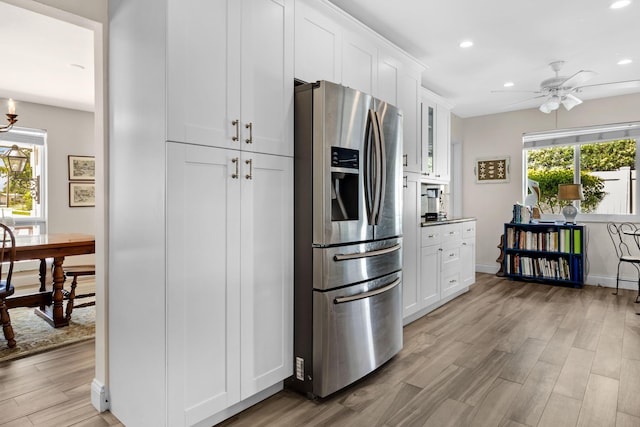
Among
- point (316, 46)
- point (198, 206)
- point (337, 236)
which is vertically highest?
point (316, 46)

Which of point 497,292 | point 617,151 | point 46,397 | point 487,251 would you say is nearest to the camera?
point 46,397

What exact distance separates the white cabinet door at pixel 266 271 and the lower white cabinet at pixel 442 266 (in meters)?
1.53

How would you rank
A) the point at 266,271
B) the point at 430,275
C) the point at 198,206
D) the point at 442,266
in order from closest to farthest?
the point at 198,206
the point at 266,271
the point at 430,275
the point at 442,266

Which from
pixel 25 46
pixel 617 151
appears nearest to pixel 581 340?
pixel 617 151

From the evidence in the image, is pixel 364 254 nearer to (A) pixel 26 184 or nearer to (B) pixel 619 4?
(B) pixel 619 4

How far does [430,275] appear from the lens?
384cm

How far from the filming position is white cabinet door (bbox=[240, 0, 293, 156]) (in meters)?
1.96

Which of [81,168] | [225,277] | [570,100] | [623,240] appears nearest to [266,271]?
[225,277]

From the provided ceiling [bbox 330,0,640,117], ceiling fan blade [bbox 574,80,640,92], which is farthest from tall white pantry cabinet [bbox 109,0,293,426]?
ceiling fan blade [bbox 574,80,640,92]

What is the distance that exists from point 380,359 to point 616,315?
2965 mm

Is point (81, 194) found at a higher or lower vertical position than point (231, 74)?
lower

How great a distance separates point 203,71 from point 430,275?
2.97 metres

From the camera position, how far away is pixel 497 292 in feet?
15.8

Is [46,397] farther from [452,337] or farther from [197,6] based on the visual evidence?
[452,337]
